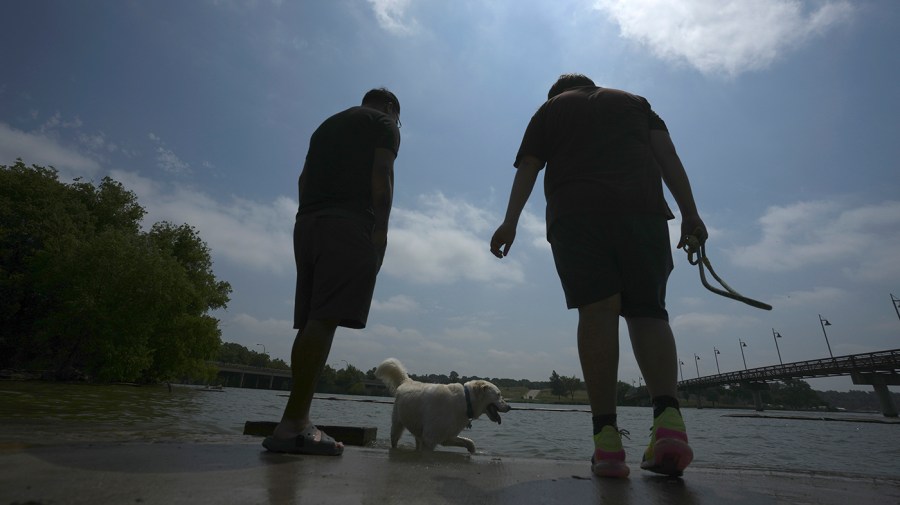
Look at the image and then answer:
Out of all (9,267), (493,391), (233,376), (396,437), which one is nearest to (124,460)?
(396,437)

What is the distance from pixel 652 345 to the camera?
97.5 inches

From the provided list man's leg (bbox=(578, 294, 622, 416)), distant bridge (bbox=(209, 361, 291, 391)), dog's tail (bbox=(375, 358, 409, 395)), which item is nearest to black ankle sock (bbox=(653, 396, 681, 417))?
man's leg (bbox=(578, 294, 622, 416))

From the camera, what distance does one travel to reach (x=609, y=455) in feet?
7.18

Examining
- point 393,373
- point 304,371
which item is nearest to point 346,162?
point 304,371

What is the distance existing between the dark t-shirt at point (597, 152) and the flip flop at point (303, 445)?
1.99 m

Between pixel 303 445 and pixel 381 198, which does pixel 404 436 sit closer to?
pixel 303 445

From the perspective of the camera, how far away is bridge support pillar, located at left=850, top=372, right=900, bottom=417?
32188 mm

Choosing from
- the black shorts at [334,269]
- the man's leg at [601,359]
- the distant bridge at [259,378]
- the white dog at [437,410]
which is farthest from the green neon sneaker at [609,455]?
the distant bridge at [259,378]

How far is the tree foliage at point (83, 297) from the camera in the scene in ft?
80.0

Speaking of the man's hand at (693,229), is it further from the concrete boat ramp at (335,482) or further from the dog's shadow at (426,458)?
the dog's shadow at (426,458)

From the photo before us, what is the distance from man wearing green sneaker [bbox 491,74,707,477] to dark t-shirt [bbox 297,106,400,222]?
1.00 meters

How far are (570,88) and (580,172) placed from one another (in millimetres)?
1103

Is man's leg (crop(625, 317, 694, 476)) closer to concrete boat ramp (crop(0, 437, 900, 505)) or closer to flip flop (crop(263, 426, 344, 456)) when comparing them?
concrete boat ramp (crop(0, 437, 900, 505))

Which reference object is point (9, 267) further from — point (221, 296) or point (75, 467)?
point (75, 467)
